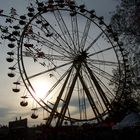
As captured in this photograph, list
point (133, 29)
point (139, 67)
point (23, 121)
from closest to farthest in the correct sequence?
point (133, 29)
point (139, 67)
point (23, 121)

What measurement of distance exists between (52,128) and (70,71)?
11.8ft

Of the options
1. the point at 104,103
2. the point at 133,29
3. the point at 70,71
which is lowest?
the point at 104,103

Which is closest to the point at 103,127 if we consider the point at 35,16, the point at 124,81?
the point at 124,81

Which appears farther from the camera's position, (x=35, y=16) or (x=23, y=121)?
(x=23, y=121)

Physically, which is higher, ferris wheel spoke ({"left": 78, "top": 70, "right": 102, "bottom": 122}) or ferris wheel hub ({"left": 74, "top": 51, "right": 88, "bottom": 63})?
ferris wheel hub ({"left": 74, "top": 51, "right": 88, "bottom": 63})

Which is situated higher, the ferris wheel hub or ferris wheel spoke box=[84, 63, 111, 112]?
the ferris wheel hub

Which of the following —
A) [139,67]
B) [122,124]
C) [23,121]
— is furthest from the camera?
[23,121]

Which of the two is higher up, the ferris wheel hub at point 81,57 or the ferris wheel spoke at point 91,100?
the ferris wheel hub at point 81,57

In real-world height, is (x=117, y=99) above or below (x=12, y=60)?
below

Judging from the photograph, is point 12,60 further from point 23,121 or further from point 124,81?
point 23,121

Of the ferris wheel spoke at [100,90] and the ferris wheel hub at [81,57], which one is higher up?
the ferris wheel hub at [81,57]

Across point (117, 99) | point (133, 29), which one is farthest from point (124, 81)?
point (133, 29)

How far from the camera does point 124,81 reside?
2903 centimetres

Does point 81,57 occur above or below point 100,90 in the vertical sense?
above
